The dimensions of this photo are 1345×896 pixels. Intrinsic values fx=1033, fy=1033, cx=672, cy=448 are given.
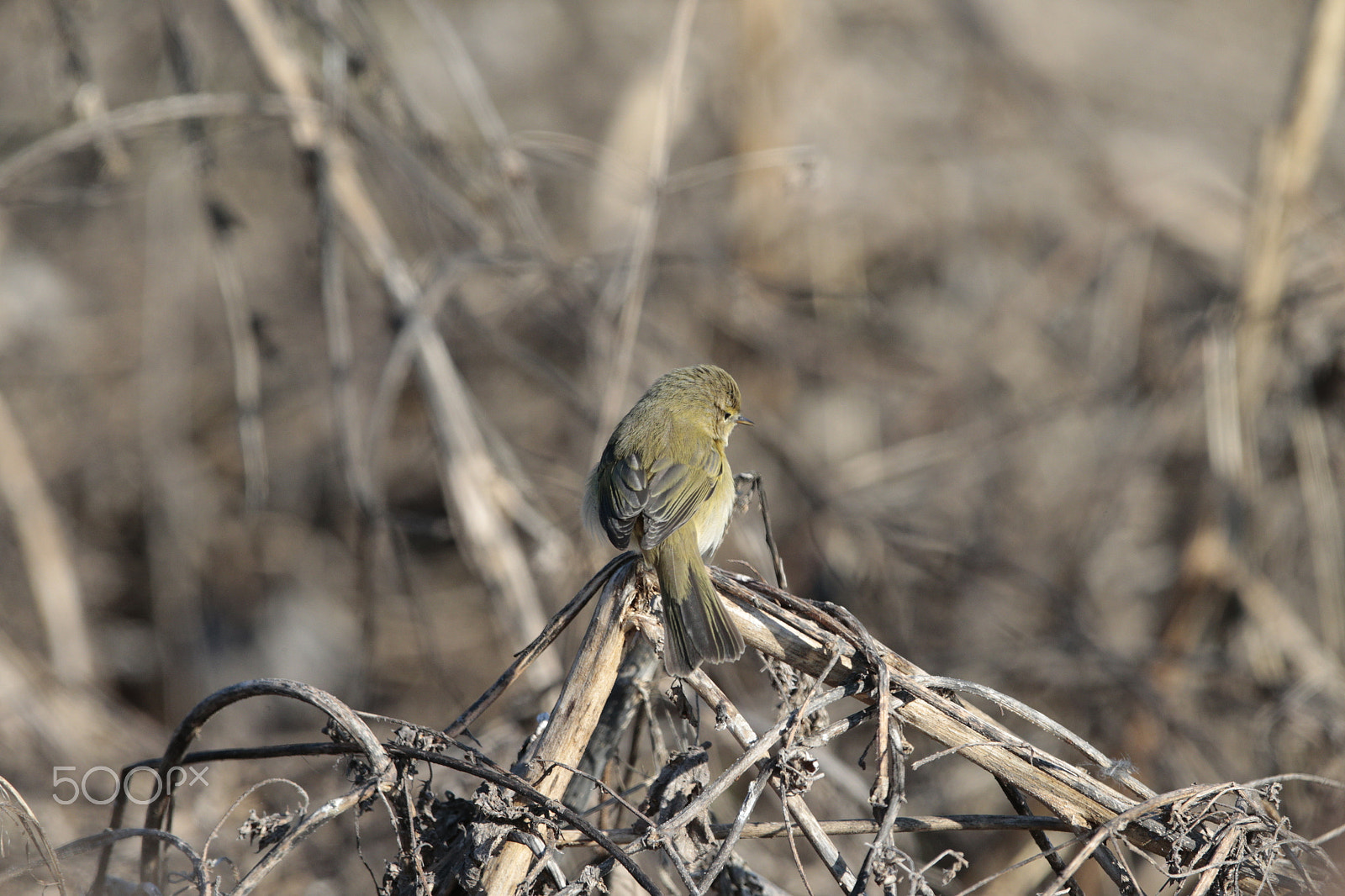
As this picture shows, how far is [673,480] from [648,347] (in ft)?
7.15

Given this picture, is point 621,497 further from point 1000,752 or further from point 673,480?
point 1000,752

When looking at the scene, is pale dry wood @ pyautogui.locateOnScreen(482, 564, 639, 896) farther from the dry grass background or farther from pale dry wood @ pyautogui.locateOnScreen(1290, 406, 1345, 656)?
pale dry wood @ pyautogui.locateOnScreen(1290, 406, 1345, 656)

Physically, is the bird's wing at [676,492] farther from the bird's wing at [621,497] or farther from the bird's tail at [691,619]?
the bird's tail at [691,619]

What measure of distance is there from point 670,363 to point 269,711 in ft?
9.12

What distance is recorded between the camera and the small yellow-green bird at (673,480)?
2.28m

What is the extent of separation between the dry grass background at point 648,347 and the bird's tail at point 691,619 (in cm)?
89

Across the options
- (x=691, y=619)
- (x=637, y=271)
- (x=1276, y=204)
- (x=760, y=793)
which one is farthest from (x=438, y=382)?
(x=1276, y=204)

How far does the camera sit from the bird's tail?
1811 mm

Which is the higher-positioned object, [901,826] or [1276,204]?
[1276,204]

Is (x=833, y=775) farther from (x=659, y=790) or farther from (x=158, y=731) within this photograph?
(x=158, y=731)

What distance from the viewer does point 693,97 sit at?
25.8ft

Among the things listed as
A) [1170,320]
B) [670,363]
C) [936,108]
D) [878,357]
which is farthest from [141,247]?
[1170,320]

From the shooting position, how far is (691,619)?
6.41 ft

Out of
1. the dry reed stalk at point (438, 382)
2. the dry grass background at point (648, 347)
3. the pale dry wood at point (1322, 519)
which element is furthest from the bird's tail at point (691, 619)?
the pale dry wood at point (1322, 519)
